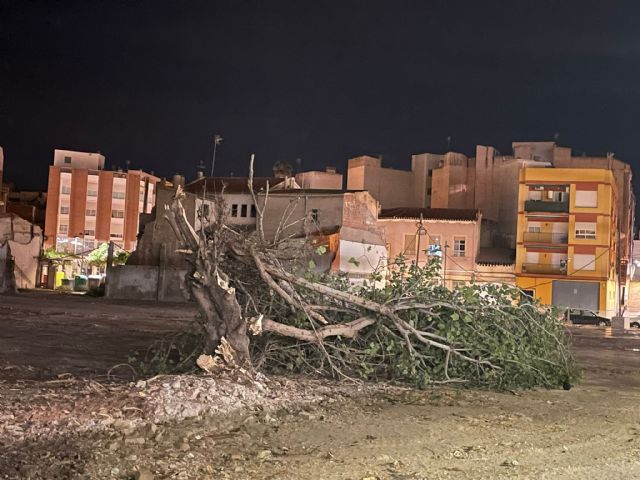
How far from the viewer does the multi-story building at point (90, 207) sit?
6341cm

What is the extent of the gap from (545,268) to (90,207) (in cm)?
4052

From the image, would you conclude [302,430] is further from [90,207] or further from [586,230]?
[90,207]

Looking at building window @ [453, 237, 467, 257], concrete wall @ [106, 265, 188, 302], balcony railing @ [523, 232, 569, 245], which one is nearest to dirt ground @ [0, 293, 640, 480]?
concrete wall @ [106, 265, 188, 302]

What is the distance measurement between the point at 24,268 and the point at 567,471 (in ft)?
151

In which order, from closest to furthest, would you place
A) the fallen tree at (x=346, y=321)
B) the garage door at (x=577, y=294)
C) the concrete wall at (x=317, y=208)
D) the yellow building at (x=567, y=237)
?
the fallen tree at (x=346, y=321) → the concrete wall at (x=317, y=208) → the garage door at (x=577, y=294) → the yellow building at (x=567, y=237)

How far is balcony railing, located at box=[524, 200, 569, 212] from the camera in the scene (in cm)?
4250

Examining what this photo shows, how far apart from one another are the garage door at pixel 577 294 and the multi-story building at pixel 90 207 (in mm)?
38755

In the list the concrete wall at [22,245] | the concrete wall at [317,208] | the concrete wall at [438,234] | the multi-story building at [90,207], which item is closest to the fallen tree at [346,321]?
the concrete wall at [317,208]

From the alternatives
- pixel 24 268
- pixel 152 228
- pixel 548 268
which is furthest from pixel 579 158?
pixel 24 268

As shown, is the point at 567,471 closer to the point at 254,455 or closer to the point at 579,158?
the point at 254,455

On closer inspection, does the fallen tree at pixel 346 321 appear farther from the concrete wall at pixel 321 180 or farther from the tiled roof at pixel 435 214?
the concrete wall at pixel 321 180

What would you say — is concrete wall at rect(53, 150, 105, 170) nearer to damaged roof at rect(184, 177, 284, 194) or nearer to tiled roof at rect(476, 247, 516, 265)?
damaged roof at rect(184, 177, 284, 194)

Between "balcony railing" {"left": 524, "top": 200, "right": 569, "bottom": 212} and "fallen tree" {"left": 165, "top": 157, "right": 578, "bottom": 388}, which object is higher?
"balcony railing" {"left": 524, "top": 200, "right": 569, "bottom": 212}

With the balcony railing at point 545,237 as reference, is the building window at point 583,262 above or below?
below
